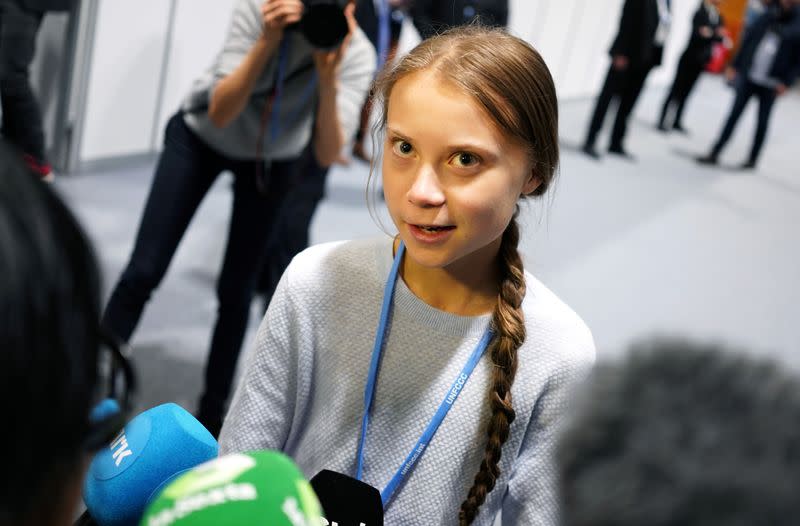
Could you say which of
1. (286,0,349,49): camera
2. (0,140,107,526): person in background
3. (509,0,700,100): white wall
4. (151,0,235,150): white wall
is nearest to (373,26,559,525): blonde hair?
(0,140,107,526): person in background

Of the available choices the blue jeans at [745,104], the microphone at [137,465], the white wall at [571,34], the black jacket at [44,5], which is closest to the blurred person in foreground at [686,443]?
the microphone at [137,465]

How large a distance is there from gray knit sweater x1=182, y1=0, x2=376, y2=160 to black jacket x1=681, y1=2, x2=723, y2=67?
21.7ft

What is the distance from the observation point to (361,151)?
5816mm

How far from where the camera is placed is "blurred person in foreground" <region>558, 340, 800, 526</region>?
1.15ft

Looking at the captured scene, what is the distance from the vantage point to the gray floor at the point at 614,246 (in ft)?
10.5

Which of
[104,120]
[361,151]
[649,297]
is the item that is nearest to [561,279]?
[649,297]

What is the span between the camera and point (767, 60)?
302 inches

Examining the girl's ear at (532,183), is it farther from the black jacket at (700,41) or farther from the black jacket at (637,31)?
the black jacket at (700,41)

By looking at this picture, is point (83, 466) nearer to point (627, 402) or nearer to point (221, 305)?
point (627, 402)

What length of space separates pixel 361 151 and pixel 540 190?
4642 mm

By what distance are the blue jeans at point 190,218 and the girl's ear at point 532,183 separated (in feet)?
3.50

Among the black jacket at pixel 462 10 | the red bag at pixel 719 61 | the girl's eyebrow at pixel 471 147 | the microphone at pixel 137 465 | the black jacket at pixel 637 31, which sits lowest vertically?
the red bag at pixel 719 61

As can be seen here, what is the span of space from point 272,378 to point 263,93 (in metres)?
1.11

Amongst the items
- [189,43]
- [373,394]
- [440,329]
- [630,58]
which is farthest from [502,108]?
[630,58]
